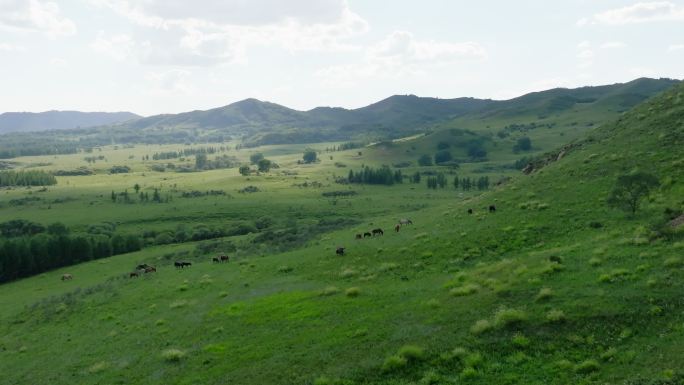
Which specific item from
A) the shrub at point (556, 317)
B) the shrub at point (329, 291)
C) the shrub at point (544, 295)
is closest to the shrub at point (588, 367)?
the shrub at point (556, 317)

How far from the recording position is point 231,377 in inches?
1168

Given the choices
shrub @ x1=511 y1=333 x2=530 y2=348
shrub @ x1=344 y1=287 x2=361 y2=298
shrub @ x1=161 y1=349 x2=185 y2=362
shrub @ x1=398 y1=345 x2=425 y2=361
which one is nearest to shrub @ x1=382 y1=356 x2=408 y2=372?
shrub @ x1=398 y1=345 x2=425 y2=361

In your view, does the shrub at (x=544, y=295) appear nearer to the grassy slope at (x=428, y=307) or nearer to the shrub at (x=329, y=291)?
the grassy slope at (x=428, y=307)

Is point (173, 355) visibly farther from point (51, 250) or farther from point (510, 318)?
point (51, 250)

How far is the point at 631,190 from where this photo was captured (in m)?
47.5

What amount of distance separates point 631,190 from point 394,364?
1345 inches

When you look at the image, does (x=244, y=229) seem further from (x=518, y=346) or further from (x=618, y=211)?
(x=518, y=346)

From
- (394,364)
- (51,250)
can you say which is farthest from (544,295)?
(51,250)

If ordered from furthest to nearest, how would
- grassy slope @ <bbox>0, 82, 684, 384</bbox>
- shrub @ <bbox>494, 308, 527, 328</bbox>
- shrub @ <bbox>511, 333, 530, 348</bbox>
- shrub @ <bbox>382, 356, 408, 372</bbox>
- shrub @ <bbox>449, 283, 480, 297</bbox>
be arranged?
1. shrub @ <bbox>449, 283, 480, 297</bbox>
2. shrub @ <bbox>494, 308, 527, 328</bbox>
3. shrub @ <bbox>382, 356, 408, 372</bbox>
4. shrub @ <bbox>511, 333, 530, 348</bbox>
5. grassy slope @ <bbox>0, 82, 684, 384</bbox>

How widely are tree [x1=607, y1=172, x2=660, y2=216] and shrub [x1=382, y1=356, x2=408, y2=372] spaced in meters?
32.6

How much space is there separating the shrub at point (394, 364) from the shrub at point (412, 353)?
0.40 metres

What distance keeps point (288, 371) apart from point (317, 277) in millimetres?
23111

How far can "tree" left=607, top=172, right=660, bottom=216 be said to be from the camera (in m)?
47.2

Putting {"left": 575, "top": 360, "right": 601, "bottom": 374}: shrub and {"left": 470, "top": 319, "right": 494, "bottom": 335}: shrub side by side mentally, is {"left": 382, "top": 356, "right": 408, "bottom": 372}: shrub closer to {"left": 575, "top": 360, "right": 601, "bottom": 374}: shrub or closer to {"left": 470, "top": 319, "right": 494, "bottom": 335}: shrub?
{"left": 470, "top": 319, "right": 494, "bottom": 335}: shrub
